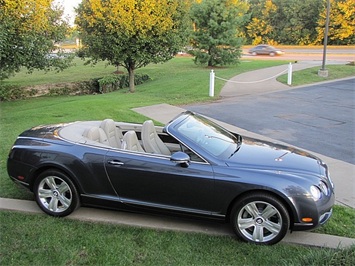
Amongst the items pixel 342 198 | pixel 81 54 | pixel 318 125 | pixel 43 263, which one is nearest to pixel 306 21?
pixel 81 54

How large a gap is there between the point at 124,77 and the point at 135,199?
18649mm

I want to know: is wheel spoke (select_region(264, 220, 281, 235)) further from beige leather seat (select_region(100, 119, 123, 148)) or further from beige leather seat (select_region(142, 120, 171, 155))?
beige leather seat (select_region(100, 119, 123, 148))

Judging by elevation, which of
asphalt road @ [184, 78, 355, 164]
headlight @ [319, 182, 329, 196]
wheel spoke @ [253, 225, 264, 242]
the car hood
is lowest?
asphalt road @ [184, 78, 355, 164]

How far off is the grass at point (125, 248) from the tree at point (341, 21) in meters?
44.8

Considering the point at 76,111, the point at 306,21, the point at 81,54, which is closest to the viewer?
the point at 76,111

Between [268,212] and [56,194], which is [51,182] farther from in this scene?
[268,212]

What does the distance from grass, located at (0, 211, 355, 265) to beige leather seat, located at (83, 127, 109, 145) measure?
1.09 m

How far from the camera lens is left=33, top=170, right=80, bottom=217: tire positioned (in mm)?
4527

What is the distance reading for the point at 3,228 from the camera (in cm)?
425

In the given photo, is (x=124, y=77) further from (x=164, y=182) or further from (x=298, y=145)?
(x=164, y=182)

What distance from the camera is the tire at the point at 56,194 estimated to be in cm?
453

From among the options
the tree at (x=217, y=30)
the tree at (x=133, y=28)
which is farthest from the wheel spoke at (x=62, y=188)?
the tree at (x=217, y=30)

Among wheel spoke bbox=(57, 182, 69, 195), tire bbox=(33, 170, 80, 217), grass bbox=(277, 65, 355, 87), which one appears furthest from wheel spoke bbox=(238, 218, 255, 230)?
grass bbox=(277, 65, 355, 87)

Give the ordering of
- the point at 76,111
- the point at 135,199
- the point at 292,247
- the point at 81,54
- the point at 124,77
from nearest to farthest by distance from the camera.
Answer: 1. the point at 292,247
2. the point at 135,199
3. the point at 76,111
4. the point at 81,54
5. the point at 124,77
